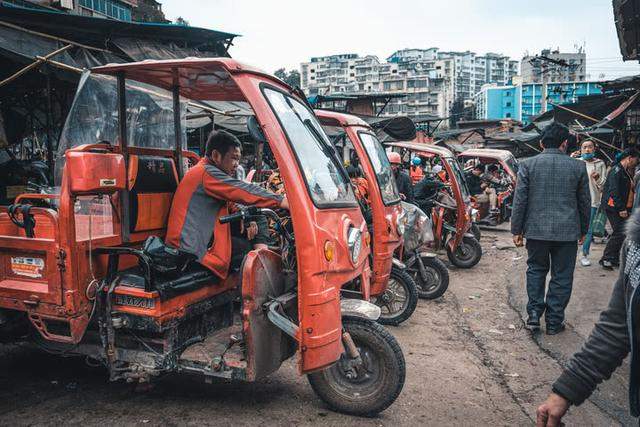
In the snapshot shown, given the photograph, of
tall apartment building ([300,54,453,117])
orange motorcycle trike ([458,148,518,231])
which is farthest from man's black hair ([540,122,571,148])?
tall apartment building ([300,54,453,117])

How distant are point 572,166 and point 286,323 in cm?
366

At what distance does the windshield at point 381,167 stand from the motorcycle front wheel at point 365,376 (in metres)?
2.28

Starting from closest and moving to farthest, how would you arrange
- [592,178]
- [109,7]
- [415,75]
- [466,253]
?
[592,178]
[466,253]
[109,7]
[415,75]

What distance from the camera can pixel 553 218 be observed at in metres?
4.88

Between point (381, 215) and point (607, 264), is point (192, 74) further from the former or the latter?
point (607, 264)

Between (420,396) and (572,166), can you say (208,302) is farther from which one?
(572,166)

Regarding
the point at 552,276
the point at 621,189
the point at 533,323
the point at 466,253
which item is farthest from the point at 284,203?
the point at 621,189

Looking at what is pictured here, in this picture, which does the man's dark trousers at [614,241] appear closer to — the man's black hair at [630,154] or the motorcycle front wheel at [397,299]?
the man's black hair at [630,154]

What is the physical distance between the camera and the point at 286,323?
2.97 meters

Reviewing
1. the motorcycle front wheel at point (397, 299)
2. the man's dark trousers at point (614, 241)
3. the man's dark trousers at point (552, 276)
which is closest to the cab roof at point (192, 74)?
the motorcycle front wheel at point (397, 299)

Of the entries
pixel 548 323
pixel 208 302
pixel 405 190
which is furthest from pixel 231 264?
pixel 405 190

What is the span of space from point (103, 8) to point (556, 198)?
18.6 meters

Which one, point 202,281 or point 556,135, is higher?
point 556,135

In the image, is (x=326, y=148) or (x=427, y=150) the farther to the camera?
(x=427, y=150)
